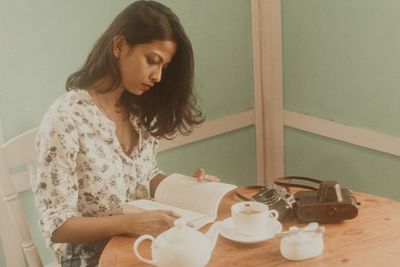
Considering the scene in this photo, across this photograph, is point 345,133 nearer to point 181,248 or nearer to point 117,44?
point 117,44

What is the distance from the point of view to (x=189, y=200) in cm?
162

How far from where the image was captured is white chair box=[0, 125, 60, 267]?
1864 mm

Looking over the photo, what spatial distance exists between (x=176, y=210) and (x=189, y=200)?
0.19 feet

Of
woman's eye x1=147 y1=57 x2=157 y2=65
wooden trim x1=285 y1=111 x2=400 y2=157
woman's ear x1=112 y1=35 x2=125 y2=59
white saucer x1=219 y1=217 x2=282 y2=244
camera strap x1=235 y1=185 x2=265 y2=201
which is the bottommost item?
wooden trim x1=285 y1=111 x2=400 y2=157

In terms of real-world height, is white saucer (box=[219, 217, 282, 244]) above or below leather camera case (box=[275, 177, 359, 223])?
below

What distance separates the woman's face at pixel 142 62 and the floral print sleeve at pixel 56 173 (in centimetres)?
24

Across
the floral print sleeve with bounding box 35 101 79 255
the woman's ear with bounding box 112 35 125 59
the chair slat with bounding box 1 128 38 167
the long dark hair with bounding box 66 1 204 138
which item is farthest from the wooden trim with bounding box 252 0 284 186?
the floral print sleeve with bounding box 35 101 79 255

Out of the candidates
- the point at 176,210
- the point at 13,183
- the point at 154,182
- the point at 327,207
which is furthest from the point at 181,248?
the point at 13,183

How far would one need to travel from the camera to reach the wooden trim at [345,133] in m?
2.28

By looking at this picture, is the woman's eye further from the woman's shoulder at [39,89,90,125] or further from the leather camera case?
the leather camera case

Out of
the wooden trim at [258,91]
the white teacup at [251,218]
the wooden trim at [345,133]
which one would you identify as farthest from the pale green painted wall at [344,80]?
the white teacup at [251,218]

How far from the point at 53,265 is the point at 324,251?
0.99 metres

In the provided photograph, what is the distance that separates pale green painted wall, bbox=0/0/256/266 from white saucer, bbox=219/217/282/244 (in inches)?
37.0

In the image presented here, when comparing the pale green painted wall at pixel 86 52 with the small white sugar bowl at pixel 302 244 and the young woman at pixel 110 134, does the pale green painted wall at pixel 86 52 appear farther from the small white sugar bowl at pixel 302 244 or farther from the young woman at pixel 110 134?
the small white sugar bowl at pixel 302 244
